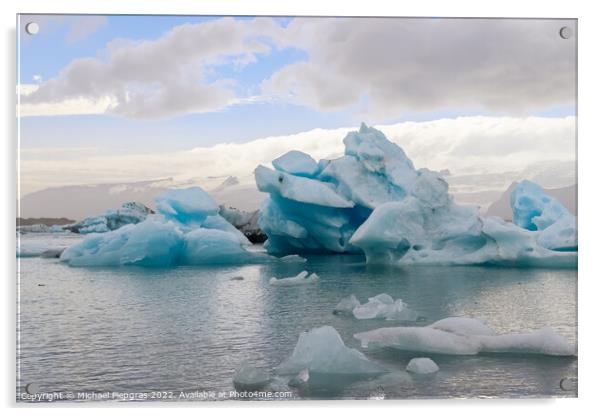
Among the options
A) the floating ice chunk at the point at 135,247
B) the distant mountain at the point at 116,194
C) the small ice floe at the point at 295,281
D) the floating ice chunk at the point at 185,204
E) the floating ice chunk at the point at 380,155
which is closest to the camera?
the distant mountain at the point at 116,194

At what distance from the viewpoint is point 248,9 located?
4633mm

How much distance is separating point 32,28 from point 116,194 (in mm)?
2066

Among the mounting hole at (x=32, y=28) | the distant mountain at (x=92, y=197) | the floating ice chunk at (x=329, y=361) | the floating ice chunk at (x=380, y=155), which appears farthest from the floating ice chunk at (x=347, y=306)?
the mounting hole at (x=32, y=28)

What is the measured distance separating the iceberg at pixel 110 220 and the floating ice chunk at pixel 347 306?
2650mm

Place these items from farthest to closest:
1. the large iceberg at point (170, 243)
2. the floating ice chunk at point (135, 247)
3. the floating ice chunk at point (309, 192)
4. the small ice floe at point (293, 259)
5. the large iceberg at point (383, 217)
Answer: the small ice floe at point (293, 259) < the floating ice chunk at point (309, 192) < the floating ice chunk at point (135, 247) < the large iceberg at point (170, 243) < the large iceberg at point (383, 217)

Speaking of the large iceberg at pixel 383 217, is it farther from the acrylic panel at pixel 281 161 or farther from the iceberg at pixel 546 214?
the acrylic panel at pixel 281 161

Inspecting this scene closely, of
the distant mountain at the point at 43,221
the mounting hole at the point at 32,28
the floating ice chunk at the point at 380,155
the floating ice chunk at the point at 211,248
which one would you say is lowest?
the floating ice chunk at the point at 211,248

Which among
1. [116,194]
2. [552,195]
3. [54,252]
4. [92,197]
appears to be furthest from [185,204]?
[552,195]

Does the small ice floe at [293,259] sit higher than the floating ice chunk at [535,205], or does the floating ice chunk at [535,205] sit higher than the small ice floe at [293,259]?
the floating ice chunk at [535,205]

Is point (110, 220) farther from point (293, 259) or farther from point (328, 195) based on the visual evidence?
point (328, 195)

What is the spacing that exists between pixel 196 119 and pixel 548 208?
394 centimetres

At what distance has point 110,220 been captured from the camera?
6.92 metres

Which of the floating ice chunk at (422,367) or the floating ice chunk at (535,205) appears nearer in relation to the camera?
the floating ice chunk at (422,367)

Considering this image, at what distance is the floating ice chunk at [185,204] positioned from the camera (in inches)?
280
